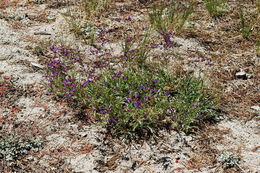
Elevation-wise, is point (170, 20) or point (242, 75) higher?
point (170, 20)

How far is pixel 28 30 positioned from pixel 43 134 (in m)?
2.45

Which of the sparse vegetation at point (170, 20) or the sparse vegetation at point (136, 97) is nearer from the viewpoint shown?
the sparse vegetation at point (136, 97)

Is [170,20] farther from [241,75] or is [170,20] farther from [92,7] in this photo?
[241,75]

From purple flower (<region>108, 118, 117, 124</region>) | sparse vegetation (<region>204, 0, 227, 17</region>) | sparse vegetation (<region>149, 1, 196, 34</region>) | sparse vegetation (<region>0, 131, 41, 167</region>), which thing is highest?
sparse vegetation (<region>204, 0, 227, 17</region>)

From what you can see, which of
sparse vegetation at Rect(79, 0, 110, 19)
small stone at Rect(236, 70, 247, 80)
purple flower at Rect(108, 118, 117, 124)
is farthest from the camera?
sparse vegetation at Rect(79, 0, 110, 19)

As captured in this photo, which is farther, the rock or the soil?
the rock

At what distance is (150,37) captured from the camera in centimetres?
495


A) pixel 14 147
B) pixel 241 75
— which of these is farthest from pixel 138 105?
pixel 241 75

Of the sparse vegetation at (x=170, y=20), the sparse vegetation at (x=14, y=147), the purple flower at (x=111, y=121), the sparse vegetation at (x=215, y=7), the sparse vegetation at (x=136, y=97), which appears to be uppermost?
the sparse vegetation at (x=215, y=7)

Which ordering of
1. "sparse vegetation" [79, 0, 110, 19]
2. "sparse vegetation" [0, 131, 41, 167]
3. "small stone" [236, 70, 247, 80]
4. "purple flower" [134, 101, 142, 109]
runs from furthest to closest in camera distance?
"sparse vegetation" [79, 0, 110, 19] < "small stone" [236, 70, 247, 80] < "purple flower" [134, 101, 142, 109] < "sparse vegetation" [0, 131, 41, 167]

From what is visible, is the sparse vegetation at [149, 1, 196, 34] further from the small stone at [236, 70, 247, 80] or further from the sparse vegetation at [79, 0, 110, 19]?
the small stone at [236, 70, 247, 80]

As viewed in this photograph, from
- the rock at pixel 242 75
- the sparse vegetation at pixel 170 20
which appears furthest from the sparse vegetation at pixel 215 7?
the rock at pixel 242 75

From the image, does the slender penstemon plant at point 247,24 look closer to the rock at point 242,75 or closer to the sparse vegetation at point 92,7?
the rock at point 242,75

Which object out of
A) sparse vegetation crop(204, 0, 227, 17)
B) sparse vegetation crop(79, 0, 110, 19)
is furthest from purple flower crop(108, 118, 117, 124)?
sparse vegetation crop(204, 0, 227, 17)
